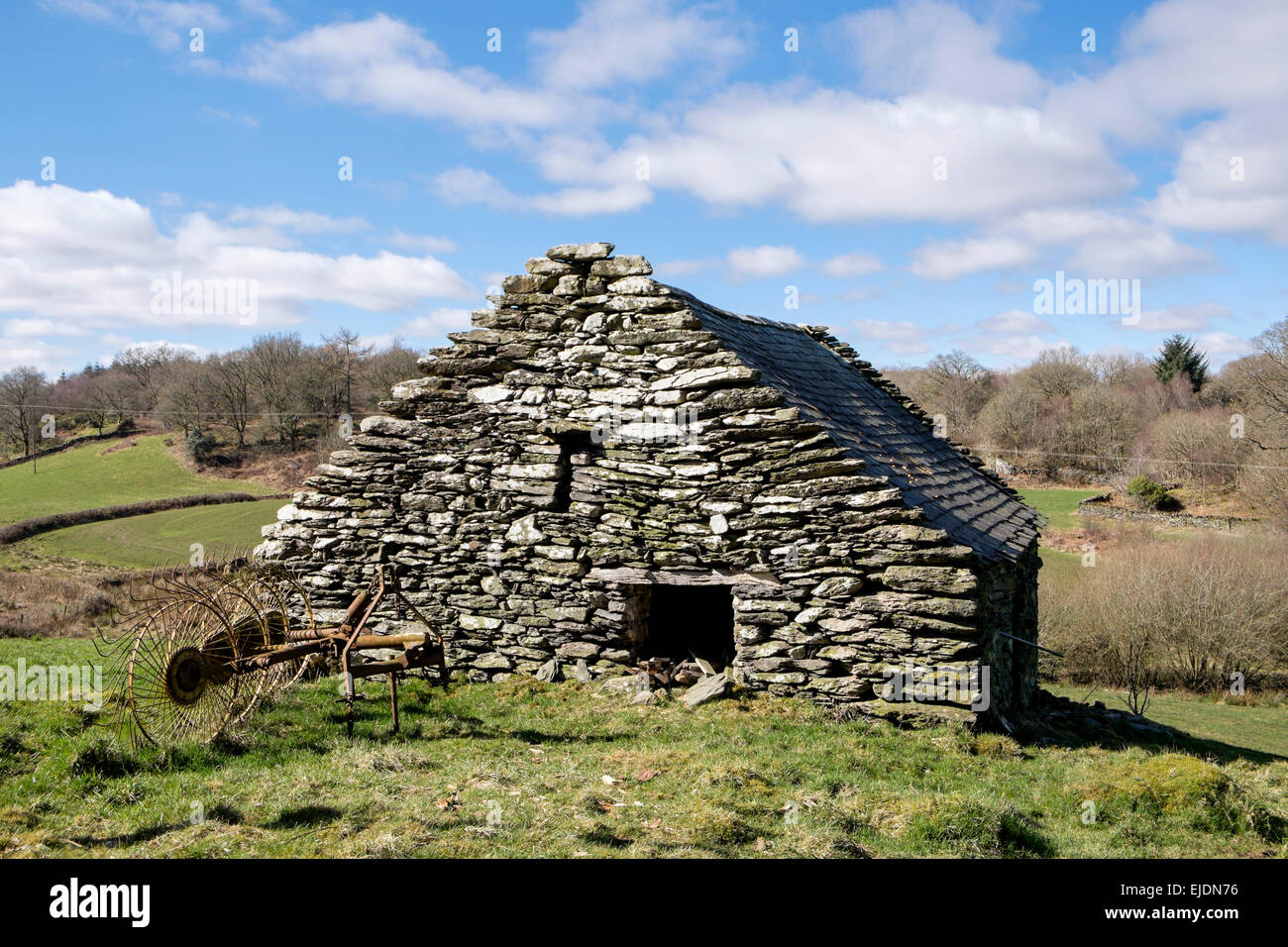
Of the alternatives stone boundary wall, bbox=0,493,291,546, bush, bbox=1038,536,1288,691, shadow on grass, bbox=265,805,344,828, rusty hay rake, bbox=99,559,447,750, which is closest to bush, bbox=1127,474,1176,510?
bush, bbox=1038,536,1288,691

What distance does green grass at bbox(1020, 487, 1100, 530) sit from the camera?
40500 mm

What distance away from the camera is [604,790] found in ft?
19.7

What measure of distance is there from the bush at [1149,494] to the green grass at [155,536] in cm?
4284

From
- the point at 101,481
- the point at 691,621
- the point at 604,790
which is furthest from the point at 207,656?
the point at 101,481

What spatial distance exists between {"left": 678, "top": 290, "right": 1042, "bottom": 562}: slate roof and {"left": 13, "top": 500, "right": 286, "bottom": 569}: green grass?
2129 centimetres

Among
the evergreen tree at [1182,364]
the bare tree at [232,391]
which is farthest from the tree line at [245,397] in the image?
the evergreen tree at [1182,364]

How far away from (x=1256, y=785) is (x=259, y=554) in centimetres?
1153

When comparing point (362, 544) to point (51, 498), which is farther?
point (51, 498)

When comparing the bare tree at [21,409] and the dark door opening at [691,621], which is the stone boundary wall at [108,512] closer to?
the bare tree at [21,409]

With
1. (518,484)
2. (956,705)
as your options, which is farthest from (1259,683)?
(518,484)

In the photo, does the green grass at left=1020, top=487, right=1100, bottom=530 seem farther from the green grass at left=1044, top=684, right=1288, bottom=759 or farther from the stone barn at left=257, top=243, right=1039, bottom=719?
the stone barn at left=257, top=243, right=1039, bottom=719

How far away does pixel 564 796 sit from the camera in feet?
19.1
